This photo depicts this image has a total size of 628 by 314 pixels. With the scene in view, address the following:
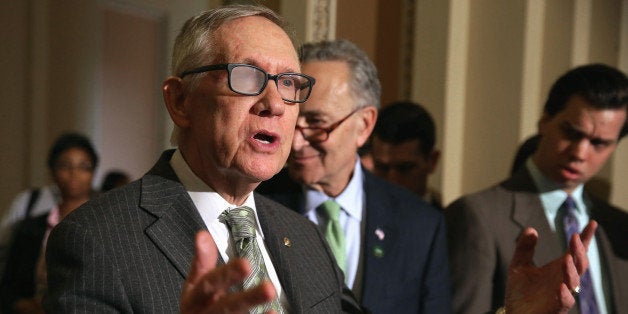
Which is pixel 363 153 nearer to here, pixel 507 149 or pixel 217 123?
pixel 507 149

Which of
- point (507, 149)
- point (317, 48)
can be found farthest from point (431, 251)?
point (507, 149)

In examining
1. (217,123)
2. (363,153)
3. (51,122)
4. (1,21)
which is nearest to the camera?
(217,123)

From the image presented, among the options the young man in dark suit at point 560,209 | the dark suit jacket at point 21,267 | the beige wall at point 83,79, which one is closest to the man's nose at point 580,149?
the young man in dark suit at point 560,209

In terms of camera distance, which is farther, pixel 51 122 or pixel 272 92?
pixel 51 122

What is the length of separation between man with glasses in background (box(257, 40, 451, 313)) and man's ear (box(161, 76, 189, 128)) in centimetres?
83

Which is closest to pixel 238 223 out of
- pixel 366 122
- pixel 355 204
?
pixel 355 204

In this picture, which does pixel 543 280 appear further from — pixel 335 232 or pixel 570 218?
pixel 570 218

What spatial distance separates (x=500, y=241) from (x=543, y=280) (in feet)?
2.45

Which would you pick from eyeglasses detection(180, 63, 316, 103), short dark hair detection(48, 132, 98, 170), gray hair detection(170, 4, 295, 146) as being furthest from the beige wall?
eyeglasses detection(180, 63, 316, 103)

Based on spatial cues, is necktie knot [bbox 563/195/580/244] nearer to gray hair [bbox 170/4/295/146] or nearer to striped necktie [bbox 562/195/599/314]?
striped necktie [bbox 562/195/599/314]

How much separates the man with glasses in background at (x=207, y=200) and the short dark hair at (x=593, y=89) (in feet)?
4.49

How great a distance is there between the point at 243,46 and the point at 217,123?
0.55ft

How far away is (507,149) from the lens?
15.1 feet

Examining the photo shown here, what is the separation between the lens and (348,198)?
268 cm
